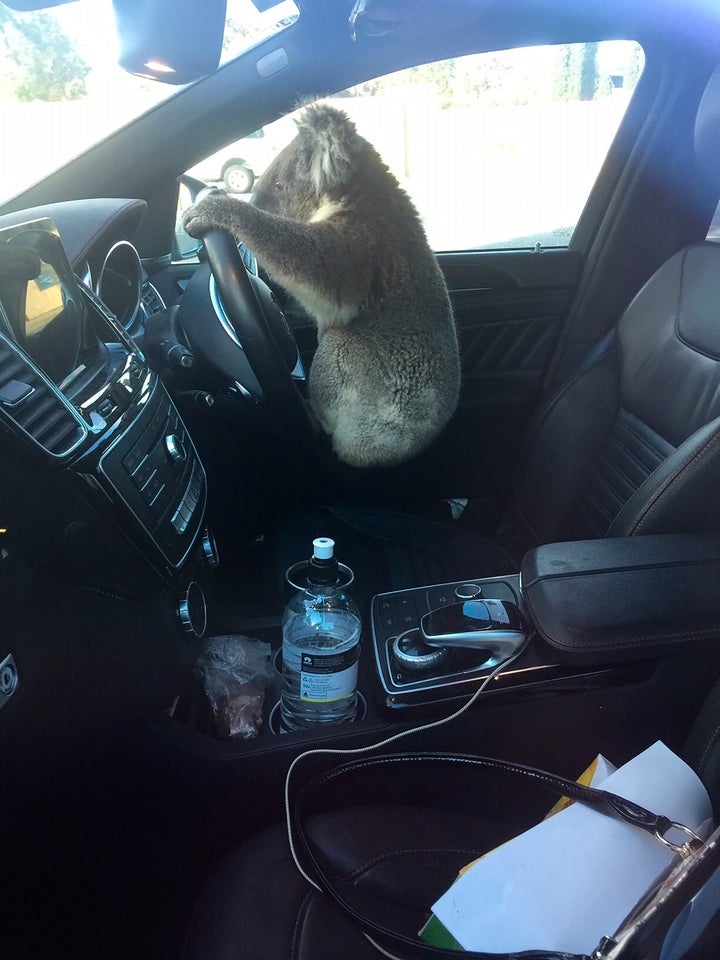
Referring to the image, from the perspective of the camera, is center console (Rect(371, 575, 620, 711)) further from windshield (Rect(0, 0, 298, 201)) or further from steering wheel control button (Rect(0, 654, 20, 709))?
windshield (Rect(0, 0, 298, 201))

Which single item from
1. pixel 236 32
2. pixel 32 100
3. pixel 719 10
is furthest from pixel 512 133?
pixel 32 100

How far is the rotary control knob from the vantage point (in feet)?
4.34

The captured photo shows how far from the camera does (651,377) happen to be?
168cm

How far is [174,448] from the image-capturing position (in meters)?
1.33

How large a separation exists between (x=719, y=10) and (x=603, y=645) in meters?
1.55

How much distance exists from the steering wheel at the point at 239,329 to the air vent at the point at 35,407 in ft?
1.70

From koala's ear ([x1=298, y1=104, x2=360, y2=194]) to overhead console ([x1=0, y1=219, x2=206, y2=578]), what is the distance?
93cm

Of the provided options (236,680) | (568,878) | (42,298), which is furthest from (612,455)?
(42,298)

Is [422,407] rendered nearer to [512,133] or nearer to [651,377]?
[651,377]

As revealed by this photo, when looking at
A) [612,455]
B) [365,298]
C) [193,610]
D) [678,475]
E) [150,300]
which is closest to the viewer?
[678,475]

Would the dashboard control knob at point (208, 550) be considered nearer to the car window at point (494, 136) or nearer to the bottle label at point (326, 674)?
the bottle label at point (326, 674)

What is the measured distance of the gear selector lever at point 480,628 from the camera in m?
1.29

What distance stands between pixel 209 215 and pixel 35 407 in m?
0.73

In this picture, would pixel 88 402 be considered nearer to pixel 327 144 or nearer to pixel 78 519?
pixel 78 519
